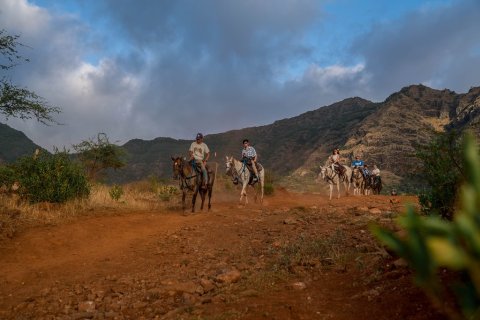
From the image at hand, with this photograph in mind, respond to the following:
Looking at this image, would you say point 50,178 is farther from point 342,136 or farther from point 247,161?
point 342,136

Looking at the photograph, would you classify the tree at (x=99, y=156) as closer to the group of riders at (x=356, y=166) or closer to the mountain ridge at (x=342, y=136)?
the mountain ridge at (x=342, y=136)

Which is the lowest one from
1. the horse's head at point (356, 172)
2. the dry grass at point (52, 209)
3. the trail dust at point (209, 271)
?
the trail dust at point (209, 271)

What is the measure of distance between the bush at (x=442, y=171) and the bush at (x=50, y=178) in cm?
1163

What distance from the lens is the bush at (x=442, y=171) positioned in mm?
6773

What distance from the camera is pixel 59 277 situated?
848 centimetres

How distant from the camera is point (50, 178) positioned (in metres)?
14.5

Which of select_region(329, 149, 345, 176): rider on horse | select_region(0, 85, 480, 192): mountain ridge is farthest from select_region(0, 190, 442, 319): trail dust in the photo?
select_region(0, 85, 480, 192): mountain ridge

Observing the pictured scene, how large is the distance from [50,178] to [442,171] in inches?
483

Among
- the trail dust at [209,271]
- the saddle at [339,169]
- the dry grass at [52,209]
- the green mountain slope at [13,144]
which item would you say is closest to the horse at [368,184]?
the saddle at [339,169]

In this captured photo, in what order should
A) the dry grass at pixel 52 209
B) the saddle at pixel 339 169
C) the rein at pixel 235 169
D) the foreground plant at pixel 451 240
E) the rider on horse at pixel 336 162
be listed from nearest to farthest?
the foreground plant at pixel 451 240, the dry grass at pixel 52 209, the rein at pixel 235 169, the rider on horse at pixel 336 162, the saddle at pixel 339 169

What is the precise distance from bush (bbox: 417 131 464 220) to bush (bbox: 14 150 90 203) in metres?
11.6

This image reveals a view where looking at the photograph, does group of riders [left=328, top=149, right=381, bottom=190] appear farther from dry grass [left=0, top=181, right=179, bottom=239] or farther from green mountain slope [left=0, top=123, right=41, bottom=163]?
green mountain slope [left=0, top=123, right=41, bottom=163]

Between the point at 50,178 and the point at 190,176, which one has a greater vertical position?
the point at 190,176

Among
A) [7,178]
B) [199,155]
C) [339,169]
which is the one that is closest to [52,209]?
[7,178]
